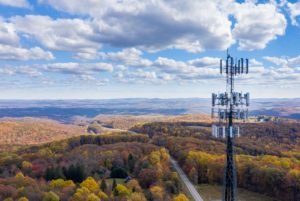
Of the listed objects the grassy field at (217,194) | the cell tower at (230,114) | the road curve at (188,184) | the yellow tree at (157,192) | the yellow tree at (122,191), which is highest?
the cell tower at (230,114)

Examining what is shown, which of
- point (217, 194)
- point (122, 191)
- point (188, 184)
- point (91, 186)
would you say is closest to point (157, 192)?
point (122, 191)

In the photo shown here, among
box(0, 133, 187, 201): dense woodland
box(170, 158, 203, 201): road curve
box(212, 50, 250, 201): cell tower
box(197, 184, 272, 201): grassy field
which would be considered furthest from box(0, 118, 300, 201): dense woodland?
box(212, 50, 250, 201): cell tower

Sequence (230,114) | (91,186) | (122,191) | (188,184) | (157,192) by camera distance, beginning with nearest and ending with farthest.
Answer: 1. (230,114)
2. (122,191)
3. (157,192)
4. (91,186)
5. (188,184)

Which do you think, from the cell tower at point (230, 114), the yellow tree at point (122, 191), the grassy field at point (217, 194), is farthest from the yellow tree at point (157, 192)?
the cell tower at point (230, 114)

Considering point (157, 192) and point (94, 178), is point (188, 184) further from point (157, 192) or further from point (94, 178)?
point (94, 178)

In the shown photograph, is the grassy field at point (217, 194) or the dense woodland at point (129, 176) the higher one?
the dense woodland at point (129, 176)

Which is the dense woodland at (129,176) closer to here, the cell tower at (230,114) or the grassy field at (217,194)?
the grassy field at (217,194)

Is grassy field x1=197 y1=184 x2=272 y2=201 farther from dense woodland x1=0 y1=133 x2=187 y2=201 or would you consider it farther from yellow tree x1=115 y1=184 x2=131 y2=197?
yellow tree x1=115 y1=184 x2=131 y2=197
